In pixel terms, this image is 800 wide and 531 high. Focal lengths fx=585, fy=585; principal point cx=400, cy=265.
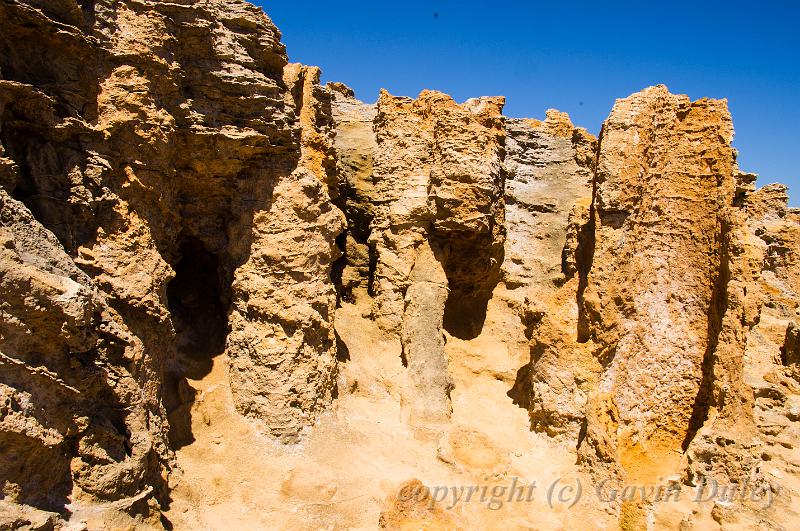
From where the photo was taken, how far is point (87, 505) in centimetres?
518

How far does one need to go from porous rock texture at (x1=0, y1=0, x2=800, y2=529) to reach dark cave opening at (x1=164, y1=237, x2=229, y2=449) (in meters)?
0.04

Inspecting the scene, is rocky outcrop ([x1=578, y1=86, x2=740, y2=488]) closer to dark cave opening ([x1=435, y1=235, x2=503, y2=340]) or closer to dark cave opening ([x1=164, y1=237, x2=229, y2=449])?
dark cave opening ([x1=435, y1=235, x2=503, y2=340])

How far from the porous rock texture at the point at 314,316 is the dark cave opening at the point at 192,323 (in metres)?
0.04

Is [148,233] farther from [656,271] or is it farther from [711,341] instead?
[711,341]

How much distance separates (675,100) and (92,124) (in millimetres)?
7167

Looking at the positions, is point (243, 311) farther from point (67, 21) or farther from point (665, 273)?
point (665, 273)

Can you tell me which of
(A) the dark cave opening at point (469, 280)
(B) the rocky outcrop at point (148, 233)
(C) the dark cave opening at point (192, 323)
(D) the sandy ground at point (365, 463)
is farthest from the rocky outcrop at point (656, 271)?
(C) the dark cave opening at point (192, 323)

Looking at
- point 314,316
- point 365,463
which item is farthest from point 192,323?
point 365,463

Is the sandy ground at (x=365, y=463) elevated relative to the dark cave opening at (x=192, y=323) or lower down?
lower down

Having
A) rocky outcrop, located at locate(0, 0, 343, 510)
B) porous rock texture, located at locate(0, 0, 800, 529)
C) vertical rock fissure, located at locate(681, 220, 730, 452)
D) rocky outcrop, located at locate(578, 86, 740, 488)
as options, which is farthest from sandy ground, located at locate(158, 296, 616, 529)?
vertical rock fissure, located at locate(681, 220, 730, 452)

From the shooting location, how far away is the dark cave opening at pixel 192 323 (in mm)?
7609

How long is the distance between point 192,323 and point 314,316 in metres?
2.02

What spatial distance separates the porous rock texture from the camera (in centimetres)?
563

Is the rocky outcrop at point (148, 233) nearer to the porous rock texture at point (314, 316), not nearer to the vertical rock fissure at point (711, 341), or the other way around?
the porous rock texture at point (314, 316)
